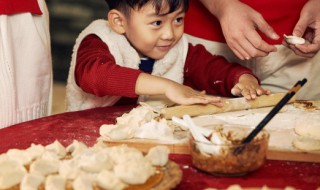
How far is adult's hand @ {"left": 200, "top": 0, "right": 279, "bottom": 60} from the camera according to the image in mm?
2168

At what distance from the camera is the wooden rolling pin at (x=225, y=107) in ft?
6.15

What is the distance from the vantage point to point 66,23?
17.5ft

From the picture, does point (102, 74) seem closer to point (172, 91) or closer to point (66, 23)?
point (172, 91)

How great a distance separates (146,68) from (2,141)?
2.92ft

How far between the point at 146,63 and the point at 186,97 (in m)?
0.55

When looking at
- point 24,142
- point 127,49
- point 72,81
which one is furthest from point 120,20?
point 24,142

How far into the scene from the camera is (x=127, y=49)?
2365 mm

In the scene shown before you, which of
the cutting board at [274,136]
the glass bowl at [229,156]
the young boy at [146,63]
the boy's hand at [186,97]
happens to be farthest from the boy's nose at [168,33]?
the glass bowl at [229,156]

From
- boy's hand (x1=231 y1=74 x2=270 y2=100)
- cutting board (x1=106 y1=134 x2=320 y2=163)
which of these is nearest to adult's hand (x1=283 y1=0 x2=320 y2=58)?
boy's hand (x1=231 y1=74 x2=270 y2=100)

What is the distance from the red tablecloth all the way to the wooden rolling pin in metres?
0.22

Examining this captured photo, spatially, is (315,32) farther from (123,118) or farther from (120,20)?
(123,118)

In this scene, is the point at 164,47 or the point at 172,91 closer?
the point at 172,91

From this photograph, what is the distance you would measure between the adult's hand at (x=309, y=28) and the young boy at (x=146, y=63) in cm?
22

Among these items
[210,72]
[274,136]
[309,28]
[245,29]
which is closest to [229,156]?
[274,136]
